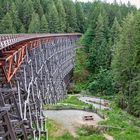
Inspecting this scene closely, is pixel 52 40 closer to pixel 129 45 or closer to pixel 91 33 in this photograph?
pixel 129 45

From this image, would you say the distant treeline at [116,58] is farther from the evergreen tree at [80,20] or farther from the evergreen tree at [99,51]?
the evergreen tree at [80,20]

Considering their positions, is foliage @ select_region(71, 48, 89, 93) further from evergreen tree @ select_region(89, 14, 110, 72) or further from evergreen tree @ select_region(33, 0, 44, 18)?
evergreen tree @ select_region(33, 0, 44, 18)

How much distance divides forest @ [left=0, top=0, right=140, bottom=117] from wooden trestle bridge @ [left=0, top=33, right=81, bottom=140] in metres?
6.18

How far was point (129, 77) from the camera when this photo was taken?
140 feet

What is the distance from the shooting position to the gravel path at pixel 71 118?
28.4 metres

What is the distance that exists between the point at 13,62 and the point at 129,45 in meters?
25.0

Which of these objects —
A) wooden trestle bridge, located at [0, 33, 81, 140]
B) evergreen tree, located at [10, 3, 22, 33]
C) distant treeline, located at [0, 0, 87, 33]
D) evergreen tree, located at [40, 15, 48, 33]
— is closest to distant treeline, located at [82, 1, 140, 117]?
wooden trestle bridge, located at [0, 33, 81, 140]

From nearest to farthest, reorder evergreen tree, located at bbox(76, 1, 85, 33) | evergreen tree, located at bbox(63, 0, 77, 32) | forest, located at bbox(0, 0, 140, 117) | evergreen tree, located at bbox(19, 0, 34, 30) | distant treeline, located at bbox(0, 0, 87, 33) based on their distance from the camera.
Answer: forest, located at bbox(0, 0, 140, 117)
distant treeline, located at bbox(0, 0, 87, 33)
evergreen tree, located at bbox(19, 0, 34, 30)
evergreen tree, located at bbox(63, 0, 77, 32)
evergreen tree, located at bbox(76, 1, 85, 33)

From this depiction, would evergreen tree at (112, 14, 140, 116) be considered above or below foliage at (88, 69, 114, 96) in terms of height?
above

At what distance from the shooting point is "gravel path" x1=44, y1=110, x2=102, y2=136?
28.4 metres

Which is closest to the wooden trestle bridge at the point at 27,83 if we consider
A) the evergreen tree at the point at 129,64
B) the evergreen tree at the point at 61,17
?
the evergreen tree at the point at 129,64

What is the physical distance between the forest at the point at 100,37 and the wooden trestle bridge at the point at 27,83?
6182 millimetres

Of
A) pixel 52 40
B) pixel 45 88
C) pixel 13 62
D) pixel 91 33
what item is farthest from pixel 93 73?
pixel 13 62

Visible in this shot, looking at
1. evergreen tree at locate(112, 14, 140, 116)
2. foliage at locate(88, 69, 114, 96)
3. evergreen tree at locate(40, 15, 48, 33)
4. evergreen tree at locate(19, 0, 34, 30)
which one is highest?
evergreen tree at locate(19, 0, 34, 30)
